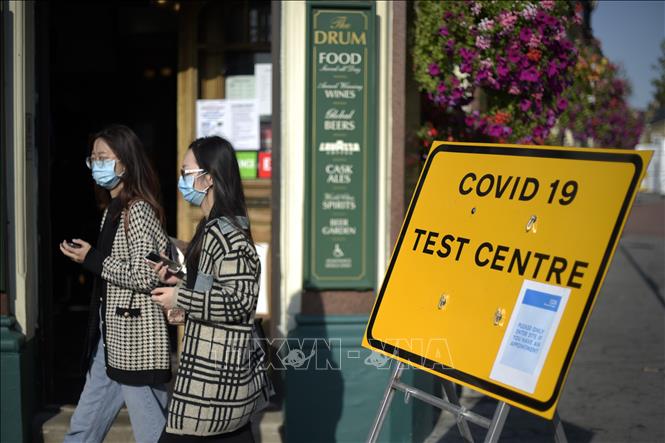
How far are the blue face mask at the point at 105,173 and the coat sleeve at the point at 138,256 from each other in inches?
8.6

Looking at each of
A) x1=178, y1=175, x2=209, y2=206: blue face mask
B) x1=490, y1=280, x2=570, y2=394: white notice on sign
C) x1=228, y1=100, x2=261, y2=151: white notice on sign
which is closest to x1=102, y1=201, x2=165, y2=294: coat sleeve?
x1=178, y1=175, x2=209, y2=206: blue face mask

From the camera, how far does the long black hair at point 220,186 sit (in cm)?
354

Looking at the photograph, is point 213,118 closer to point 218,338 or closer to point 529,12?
point 529,12

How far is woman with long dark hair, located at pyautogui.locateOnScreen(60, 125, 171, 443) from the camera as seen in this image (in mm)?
4098

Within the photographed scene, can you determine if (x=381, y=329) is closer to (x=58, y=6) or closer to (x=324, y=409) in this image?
(x=324, y=409)

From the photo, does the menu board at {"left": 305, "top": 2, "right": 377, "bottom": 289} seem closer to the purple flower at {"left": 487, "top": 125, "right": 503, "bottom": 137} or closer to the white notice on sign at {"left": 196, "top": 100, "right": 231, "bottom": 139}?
the purple flower at {"left": 487, "top": 125, "right": 503, "bottom": 137}

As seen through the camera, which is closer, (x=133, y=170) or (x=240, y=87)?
(x=133, y=170)

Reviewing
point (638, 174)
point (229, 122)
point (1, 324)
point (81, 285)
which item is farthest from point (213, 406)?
point (81, 285)

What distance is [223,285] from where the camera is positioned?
3.43 m

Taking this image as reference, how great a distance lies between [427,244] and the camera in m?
3.53

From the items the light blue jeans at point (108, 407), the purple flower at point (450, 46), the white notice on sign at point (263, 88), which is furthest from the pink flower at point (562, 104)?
the light blue jeans at point (108, 407)

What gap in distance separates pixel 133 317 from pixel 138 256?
0.28 m

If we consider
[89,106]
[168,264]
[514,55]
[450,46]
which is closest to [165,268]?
[168,264]

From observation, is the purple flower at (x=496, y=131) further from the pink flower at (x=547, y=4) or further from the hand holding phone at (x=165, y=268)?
the hand holding phone at (x=165, y=268)
